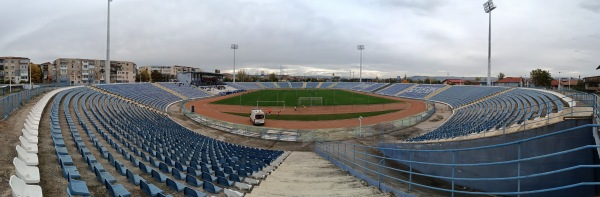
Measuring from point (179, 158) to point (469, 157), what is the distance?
9.87m

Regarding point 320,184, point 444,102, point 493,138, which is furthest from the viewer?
point 444,102

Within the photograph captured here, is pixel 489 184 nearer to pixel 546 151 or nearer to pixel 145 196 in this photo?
pixel 546 151

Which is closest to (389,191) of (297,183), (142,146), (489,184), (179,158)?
(297,183)

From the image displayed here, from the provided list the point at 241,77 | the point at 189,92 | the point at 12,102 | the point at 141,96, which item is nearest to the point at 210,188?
the point at 12,102

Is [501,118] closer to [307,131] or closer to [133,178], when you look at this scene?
[307,131]

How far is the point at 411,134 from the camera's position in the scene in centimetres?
2597

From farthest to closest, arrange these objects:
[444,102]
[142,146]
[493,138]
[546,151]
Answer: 1. [444,102]
2. [142,146]
3. [493,138]
4. [546,151]

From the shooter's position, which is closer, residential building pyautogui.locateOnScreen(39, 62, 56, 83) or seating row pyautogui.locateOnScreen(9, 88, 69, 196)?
seating row pyautogui.locateOnScreen(9, 88, 69, 196)

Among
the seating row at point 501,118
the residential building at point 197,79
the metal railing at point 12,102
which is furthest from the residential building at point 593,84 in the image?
the residential building at point 197,79

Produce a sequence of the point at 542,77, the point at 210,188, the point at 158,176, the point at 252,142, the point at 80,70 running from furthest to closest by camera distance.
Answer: the point at 80,70 < the point at 542,77 < the point at 252,142 < the point at 158,176 < the point at 210,188

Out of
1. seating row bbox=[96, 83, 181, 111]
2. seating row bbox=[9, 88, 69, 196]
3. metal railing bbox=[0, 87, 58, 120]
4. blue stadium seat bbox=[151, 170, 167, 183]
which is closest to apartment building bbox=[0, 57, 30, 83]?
seating row bbox=[96, 83, 181, 111]

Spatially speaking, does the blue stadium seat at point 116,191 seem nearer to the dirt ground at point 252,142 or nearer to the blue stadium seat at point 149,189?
the blue stadium seat at point 149,189

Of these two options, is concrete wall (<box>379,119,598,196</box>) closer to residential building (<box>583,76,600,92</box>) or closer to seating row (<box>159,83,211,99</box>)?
residential building (<box>583,76,600,92</box>)

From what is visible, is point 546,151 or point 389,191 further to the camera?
point 546,151
